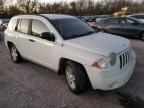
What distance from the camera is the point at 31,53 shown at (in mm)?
6562

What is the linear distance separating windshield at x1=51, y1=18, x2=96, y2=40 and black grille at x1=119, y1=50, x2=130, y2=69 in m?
1.37

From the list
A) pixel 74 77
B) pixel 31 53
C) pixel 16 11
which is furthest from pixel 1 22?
pixel 74 77

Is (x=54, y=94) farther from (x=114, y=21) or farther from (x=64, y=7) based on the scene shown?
(x=64, y=7)

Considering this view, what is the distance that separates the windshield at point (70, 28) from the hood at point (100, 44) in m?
0.31

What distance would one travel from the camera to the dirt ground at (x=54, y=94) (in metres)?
4.75

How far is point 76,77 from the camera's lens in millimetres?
4879

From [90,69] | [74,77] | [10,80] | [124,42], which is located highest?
[124,42]

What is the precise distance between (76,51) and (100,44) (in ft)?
1.83

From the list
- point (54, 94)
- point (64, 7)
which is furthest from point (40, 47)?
point (64, 7)

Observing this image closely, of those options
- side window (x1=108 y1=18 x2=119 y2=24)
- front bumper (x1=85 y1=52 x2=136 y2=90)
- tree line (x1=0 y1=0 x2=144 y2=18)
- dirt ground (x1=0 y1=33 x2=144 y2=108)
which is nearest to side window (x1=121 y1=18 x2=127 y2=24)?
side window (x1=108 y1=18 x2=119 y2=24)

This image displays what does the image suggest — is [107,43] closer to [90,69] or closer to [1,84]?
[90,69]

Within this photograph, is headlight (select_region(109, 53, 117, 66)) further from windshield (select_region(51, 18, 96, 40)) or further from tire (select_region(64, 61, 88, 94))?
windshield (select_region(51, 18, 96, 40))

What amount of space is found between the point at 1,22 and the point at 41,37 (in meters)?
18.2

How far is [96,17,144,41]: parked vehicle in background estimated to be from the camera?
1289 centimetres
